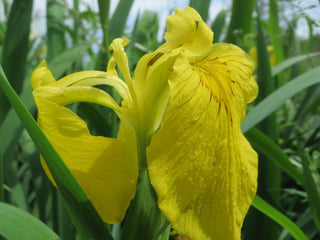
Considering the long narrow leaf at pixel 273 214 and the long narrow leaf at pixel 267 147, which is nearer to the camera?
the long narrow leaf at pixel 273 214

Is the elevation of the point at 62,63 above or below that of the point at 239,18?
below

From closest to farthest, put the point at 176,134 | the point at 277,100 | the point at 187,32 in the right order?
1. the point at 176,134
2. the point at 187,32
3. the point at 277,100

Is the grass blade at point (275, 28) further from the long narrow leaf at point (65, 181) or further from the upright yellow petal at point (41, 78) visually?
the long narrow leaf at point (65, 181)

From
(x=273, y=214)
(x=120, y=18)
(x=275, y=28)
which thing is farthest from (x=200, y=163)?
(x=275, y=28)

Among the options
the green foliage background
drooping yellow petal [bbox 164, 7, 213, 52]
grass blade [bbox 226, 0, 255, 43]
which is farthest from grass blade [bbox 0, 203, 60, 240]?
grass blade [bbox 226, 0, 255, 43]

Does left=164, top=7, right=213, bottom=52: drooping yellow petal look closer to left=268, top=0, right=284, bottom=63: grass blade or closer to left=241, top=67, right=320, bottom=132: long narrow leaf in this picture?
left=241, top=67, right=320, bottom=132: long narrow leaf

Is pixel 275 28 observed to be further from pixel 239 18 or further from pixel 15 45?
pixel 15 45

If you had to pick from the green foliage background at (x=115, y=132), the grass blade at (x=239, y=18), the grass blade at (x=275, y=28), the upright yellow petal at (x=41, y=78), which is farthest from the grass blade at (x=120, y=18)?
the grass blade at (x=275, y=28)
